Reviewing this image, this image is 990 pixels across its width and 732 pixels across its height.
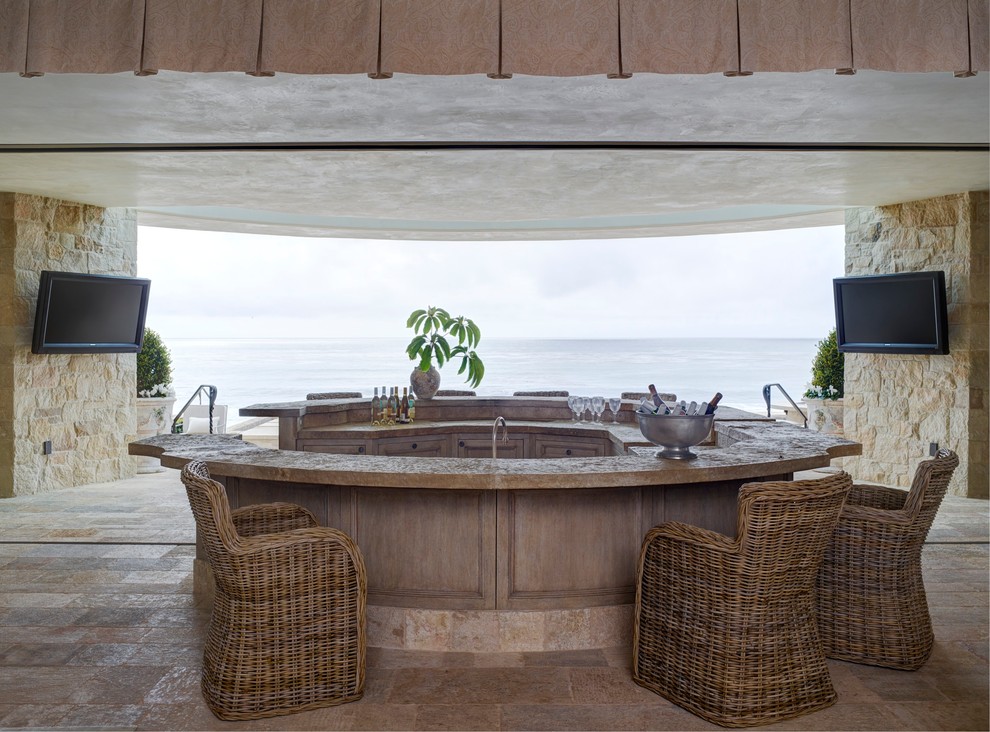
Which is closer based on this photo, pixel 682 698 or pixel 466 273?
pixel 682 698

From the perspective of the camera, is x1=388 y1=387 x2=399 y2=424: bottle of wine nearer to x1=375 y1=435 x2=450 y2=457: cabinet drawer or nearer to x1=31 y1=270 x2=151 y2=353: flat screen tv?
x1=375 y1=435 x2=450 y2=457: cabinet drawer

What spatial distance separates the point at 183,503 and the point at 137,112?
3557mm

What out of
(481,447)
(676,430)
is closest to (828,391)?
(481,447)

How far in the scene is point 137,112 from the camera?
451 cm

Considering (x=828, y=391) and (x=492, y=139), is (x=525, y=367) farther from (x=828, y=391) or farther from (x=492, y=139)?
(x=492, y=139)

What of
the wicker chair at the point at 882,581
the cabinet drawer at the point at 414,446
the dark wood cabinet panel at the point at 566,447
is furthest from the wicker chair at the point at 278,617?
the dark wood cabinet panel at the point at 566,447

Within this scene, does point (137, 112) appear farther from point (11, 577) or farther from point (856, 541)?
point (856, 541)

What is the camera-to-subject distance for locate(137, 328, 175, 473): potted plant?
28.2 feet

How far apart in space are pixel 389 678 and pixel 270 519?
828 mm

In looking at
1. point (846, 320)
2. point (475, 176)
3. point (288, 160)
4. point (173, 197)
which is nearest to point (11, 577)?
point (288, 160)

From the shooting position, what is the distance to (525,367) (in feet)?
85.4

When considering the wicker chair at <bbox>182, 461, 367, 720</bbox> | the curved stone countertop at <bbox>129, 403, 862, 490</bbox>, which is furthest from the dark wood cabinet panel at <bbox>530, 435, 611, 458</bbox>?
the wicker chair at <bbox>182, 461, 367, 720</bbox>

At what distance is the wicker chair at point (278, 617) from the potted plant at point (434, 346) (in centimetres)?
307

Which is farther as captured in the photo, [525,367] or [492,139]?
[525,367]
